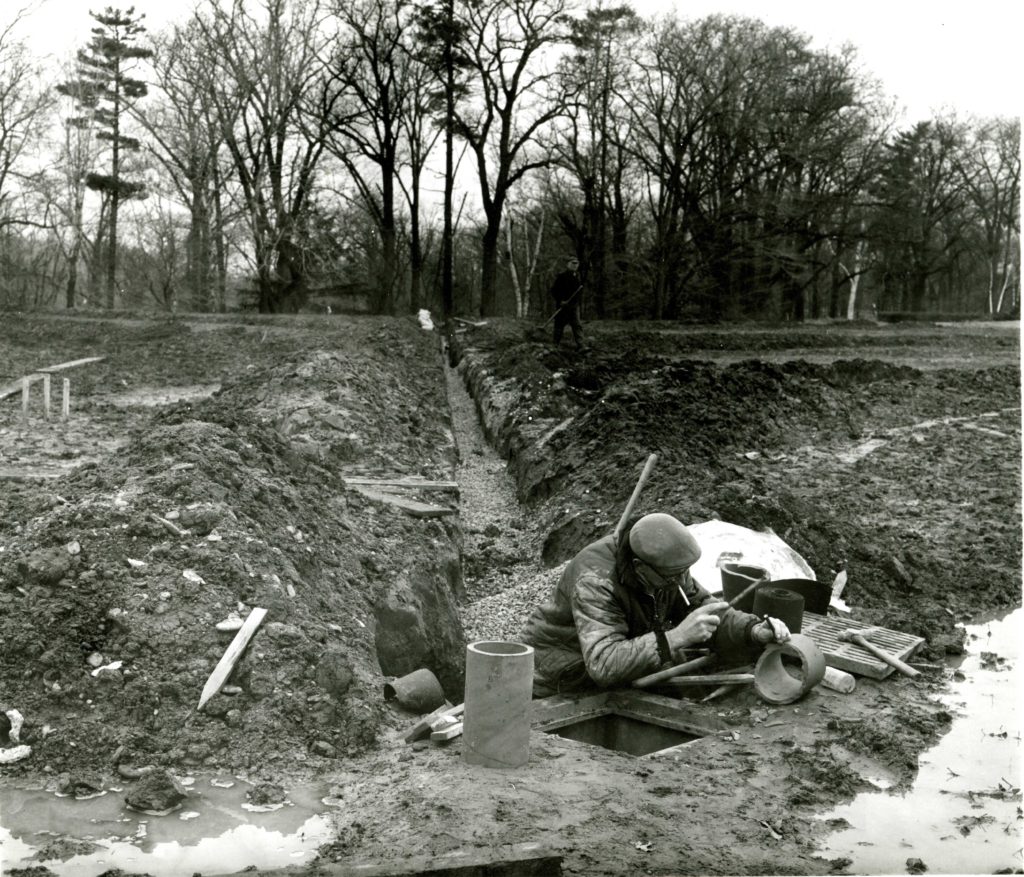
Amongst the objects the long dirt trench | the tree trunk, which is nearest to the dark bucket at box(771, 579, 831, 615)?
the long dirt trench

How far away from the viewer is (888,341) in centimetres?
2716

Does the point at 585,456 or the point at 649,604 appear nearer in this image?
the point at 649,604

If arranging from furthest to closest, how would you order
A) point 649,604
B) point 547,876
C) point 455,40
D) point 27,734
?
1. point 455,40
2. point 649,604
3. point 27,734
4. point 547,876

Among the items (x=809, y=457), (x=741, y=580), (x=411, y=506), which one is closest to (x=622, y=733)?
(x=741, y=580)

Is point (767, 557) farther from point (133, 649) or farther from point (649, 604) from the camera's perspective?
point (133, 649)

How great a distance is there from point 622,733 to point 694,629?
77 cm

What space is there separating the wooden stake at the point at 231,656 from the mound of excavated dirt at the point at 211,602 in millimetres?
44

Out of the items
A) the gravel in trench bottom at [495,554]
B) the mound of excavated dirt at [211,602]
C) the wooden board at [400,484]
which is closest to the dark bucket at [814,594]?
the gravel in trench bottom at [495,554]

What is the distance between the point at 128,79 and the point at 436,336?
9464mm

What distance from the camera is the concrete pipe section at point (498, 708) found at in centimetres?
424

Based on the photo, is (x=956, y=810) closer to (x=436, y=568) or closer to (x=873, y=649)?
(x=873, y=649)

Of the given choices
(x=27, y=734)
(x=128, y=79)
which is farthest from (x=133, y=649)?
(x=128, y=79)

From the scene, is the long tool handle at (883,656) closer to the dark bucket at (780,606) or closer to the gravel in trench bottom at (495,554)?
the dark bucket at (780,606)

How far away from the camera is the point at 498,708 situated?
423 centimetres
